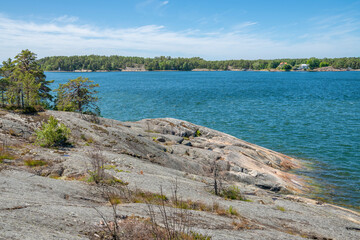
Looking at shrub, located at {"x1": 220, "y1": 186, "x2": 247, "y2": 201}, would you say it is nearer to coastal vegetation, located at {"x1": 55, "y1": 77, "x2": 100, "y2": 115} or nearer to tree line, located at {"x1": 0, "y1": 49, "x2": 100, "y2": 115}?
tree line, located at {"x1": 0, "y1": 49, "x2": 100, "y2": 115}

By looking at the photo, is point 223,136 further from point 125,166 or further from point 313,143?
point 125,166

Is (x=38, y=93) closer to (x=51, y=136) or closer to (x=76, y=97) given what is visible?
(x=76, y=97)

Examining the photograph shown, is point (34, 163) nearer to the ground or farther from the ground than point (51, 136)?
nearer to the ground

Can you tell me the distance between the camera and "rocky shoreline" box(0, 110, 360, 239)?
8.08m

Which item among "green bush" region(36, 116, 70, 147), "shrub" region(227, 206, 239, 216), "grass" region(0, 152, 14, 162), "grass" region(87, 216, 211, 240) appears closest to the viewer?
"grass" region(87, 216, 211, 240)

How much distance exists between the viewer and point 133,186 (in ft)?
41.3

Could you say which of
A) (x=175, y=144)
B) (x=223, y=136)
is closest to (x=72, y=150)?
(x=175, y=144)

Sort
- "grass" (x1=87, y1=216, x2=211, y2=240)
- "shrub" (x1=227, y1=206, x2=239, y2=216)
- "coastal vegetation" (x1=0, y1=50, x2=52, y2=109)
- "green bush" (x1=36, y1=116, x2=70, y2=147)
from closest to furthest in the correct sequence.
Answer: "grass" (x1=87, y1=216, x2=211, y2=240) → "shrub" (x1=227, y1=206, x2=239, y2=216) → "green bush" (x1=36, y1=116, x2=70, y2=147) → "coastal vegetation" (x1=0, y1=50, x2=52, y2=109)

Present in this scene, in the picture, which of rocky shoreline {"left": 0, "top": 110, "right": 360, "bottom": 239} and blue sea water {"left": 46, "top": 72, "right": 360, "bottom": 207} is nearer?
rocky shoreline {"left": 0, "top": 110, "right": 360, "bottom": 239}

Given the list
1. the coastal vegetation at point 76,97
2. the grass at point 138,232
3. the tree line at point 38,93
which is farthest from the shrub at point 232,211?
the coastal vegetation at point 76,97

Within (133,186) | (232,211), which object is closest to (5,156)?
(133,186)

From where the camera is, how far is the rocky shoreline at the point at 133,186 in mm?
8077

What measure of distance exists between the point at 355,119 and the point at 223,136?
30296mm

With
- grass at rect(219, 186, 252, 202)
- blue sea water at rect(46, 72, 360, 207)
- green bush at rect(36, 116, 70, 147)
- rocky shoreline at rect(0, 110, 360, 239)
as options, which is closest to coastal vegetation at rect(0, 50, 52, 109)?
blue sea water at rect(46, 72, 360, 207)
